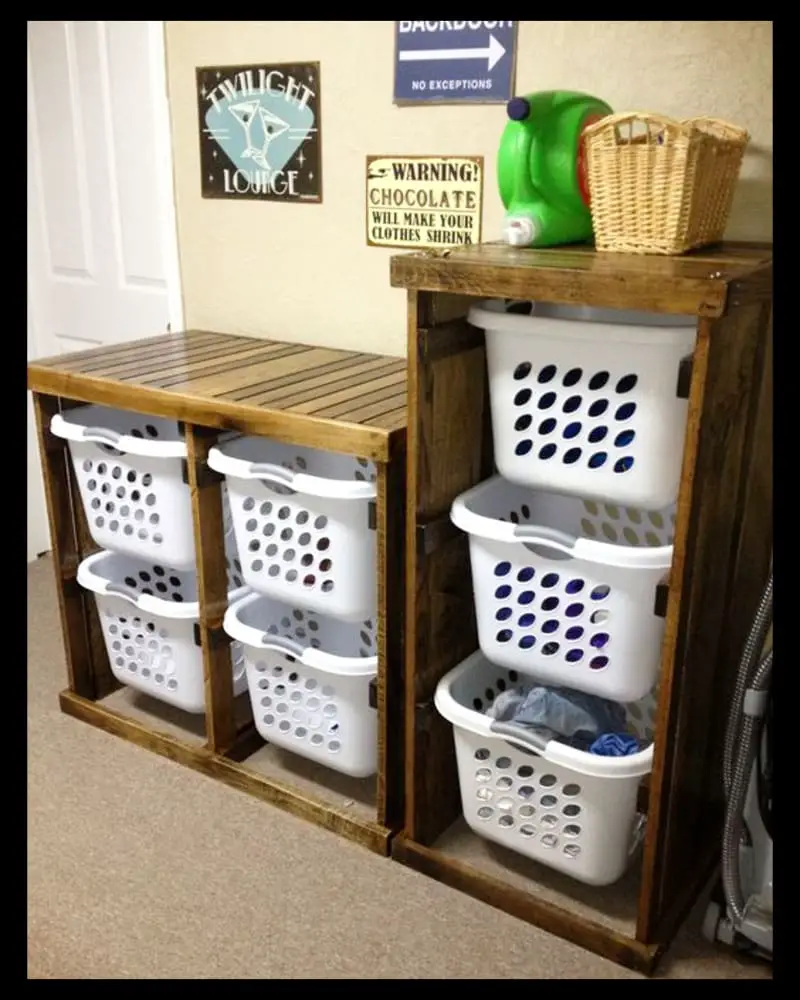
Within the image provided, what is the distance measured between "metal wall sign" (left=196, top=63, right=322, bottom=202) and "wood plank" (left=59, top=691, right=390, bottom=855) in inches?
52.0

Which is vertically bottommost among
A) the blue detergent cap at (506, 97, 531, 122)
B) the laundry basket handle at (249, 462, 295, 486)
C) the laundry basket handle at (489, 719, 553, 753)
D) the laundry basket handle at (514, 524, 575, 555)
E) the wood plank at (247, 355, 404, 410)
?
the laundry basket handle at (489, 719, 553, 753)

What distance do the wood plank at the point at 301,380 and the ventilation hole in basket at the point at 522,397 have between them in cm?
53

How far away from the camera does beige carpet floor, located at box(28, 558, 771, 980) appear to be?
5.26 feet

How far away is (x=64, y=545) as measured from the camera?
2.23 m

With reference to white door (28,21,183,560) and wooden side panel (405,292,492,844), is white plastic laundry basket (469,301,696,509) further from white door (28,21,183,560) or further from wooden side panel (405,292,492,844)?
white door (28,21,183,560)

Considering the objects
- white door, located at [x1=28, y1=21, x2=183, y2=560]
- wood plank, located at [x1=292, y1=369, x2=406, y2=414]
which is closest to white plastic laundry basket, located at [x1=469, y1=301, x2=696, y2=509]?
wood plank, located at [x1=292, y1=369, x2=406, y2=414]

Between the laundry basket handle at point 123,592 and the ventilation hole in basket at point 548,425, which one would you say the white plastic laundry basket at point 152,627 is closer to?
the laundry basket handle at point 123,592

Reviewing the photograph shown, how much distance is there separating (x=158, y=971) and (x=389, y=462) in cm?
97

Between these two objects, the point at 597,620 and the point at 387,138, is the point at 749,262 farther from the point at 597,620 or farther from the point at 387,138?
the point at 387,138

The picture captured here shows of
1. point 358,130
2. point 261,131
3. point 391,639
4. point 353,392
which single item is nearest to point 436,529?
point 391,639

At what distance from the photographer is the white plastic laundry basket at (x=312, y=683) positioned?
186 centimetres

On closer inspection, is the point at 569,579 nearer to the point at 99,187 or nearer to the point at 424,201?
the point at 424,201

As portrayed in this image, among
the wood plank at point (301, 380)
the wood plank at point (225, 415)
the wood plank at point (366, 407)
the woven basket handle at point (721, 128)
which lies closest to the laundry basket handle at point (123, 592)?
the wood plank at point (225, 415)

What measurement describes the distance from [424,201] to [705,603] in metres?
1.05
